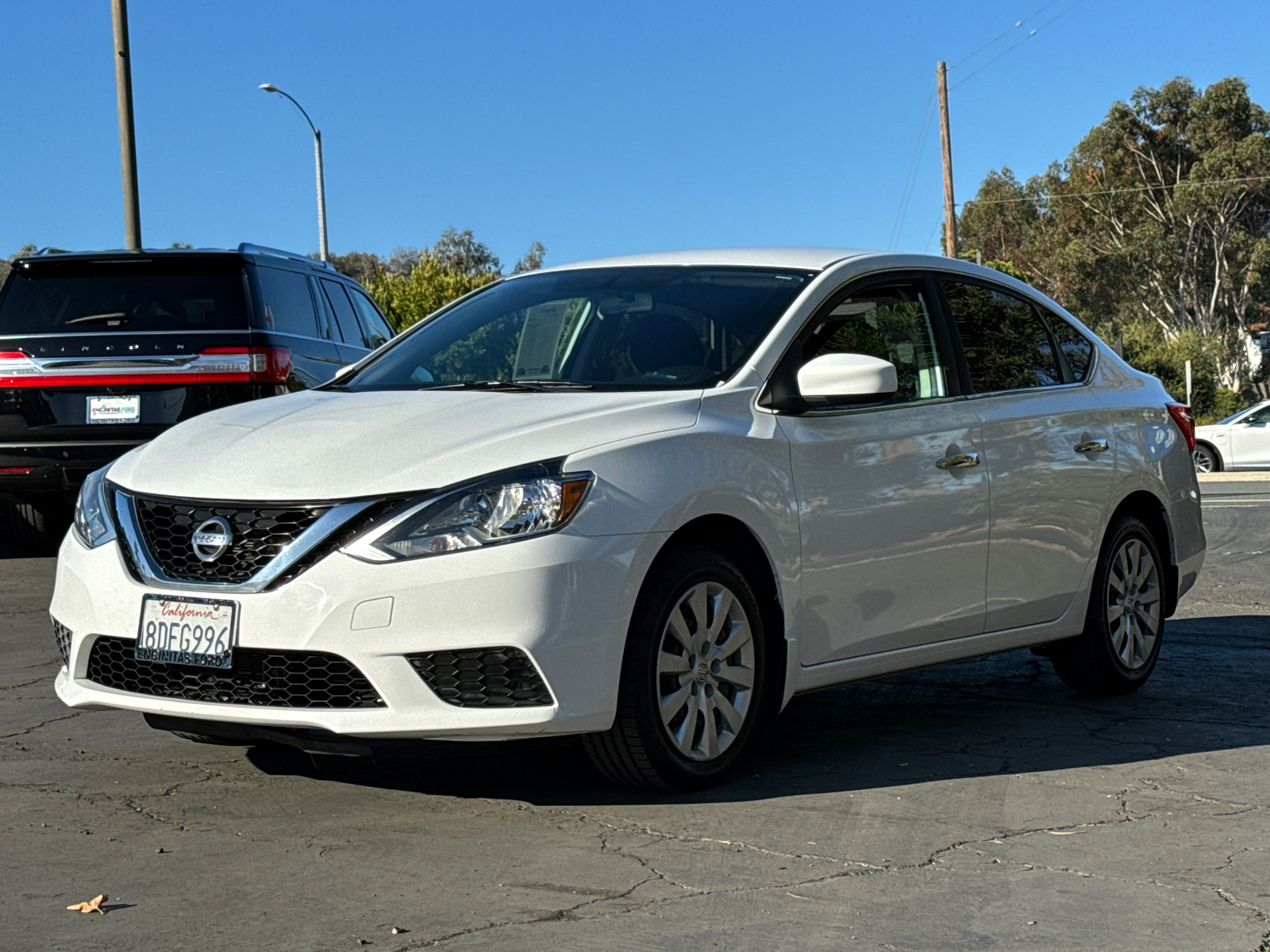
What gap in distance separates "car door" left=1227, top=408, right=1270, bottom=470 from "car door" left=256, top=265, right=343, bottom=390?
18.5 meters

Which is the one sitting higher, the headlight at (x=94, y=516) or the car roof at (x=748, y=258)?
the car roof at (x=748, y=258)

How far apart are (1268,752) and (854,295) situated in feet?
6.87

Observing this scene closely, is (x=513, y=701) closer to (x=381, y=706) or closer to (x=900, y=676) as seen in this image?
(x=381, y=706)

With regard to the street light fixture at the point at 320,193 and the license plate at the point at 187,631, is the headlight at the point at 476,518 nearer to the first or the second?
the license plate at the point at 187,631

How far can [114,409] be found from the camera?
9.95 meters

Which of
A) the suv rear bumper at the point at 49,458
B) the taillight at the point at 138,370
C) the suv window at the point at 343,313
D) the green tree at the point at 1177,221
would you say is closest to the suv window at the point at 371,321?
the suv window at the point at 343,313

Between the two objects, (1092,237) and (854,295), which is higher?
(1092,237)

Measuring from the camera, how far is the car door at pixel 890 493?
5.15 meters

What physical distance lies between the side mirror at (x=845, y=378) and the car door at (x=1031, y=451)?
83cm

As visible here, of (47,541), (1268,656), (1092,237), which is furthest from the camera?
(1092,237)

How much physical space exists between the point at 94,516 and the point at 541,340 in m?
1.67

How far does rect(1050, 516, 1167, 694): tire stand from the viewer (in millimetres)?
6465

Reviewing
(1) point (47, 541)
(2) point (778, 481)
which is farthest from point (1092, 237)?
(2) point (778, 481)

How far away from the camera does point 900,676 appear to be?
23.2 ft
